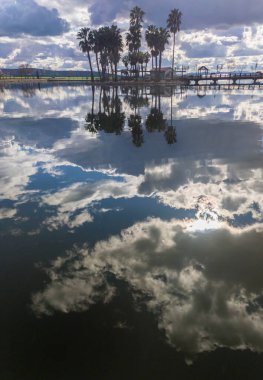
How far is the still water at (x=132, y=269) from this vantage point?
554cm

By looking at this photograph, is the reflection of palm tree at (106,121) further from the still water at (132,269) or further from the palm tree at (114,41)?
the palm tree at (114,41)

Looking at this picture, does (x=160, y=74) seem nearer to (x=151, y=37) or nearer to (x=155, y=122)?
(x=151, y=37)

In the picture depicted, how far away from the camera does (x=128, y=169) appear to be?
16.9 m

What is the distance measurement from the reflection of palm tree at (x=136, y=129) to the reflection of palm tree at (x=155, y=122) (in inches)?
34.3

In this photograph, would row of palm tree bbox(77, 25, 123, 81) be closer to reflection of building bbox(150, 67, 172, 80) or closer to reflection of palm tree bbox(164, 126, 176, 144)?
reflection of building bbox(150, 67, 172, 80)

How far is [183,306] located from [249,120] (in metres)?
29.4

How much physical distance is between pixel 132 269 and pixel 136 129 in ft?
70.4

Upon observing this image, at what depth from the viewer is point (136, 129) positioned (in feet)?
92.4

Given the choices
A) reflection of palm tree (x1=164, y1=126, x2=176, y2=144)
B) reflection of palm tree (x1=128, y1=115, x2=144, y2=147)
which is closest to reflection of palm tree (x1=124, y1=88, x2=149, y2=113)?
reflection of palm tree (x1=128, y1=115, x2=144, y2=147)

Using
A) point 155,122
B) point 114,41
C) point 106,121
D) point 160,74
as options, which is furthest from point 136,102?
point 160,74

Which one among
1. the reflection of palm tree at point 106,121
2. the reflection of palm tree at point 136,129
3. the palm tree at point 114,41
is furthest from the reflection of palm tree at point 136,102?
the palm tree at point 114,41

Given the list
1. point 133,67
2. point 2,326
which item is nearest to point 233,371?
point 2,326

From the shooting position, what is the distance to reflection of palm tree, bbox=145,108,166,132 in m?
28.2

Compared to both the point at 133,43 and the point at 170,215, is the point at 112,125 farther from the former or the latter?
the point at 133,43
